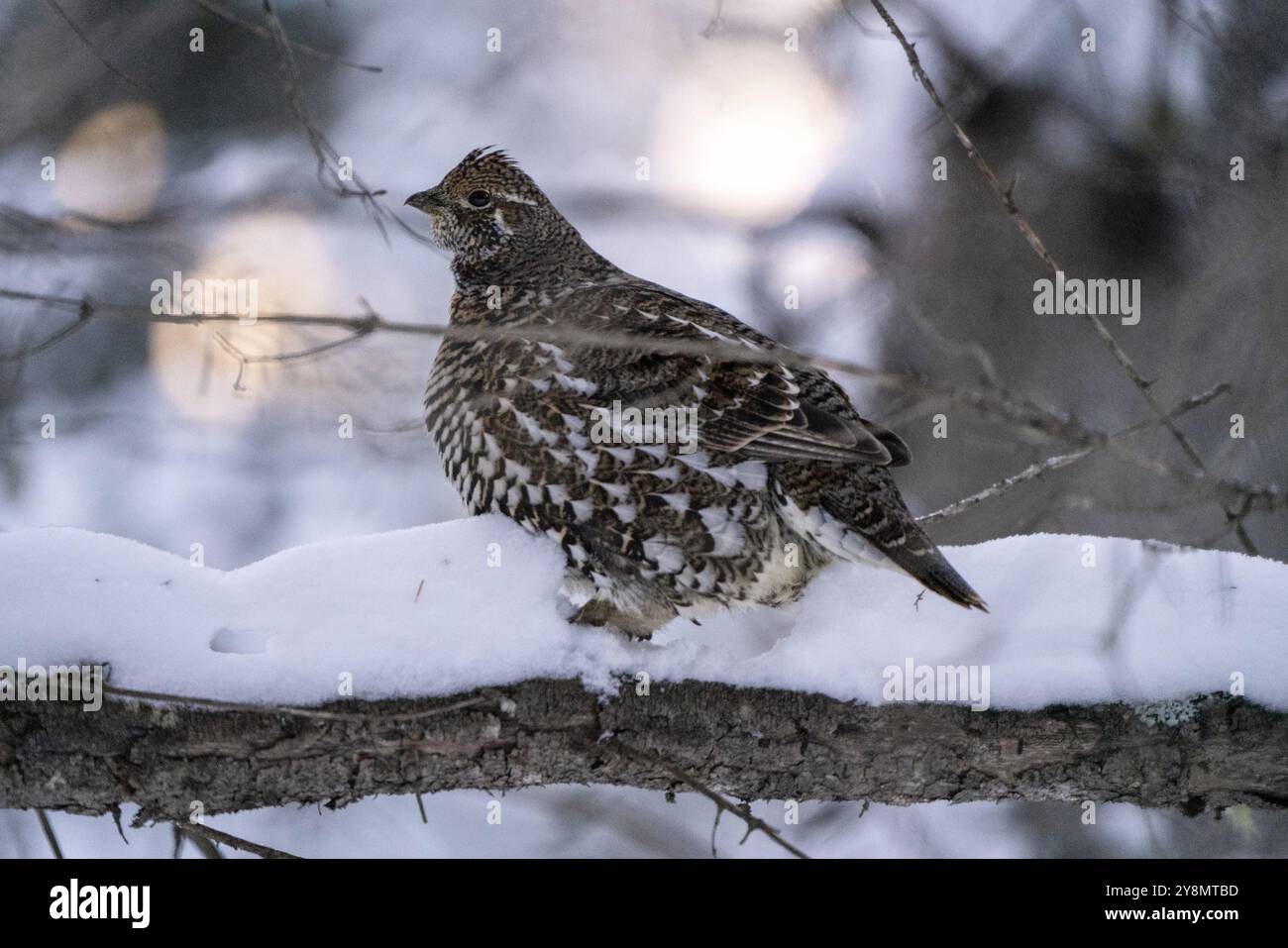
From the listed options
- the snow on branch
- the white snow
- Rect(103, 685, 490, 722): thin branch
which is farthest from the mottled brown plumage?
Rect(103, 685, 490, 722): thin branch

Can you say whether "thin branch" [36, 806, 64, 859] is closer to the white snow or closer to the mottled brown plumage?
the white snow

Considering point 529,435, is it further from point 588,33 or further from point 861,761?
point 588,33

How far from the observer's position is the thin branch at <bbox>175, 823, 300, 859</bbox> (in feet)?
10.7

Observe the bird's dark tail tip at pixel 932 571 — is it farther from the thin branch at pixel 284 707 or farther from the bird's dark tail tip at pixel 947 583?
the thin branch at pixel 284 707

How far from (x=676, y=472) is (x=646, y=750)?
1.03m

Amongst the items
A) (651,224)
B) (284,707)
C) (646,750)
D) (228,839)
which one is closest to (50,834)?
(228,839)

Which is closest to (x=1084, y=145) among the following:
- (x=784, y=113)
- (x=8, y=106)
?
(x=784, y=113)

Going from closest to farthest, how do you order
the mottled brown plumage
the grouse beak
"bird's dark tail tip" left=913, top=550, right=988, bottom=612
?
"bird's dark tail tip" left=913, top=550, right=988, bottom=612, the mottled brown plumage, the grouse beak

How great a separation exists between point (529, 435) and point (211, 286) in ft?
6.98

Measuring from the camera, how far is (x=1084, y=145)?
21.2 feet

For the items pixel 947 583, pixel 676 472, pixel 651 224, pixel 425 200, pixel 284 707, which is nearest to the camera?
pixel 284 707

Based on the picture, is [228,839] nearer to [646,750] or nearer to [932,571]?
[646,750]

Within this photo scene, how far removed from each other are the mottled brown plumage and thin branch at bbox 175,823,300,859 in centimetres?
124

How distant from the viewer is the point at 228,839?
3.27 metres
